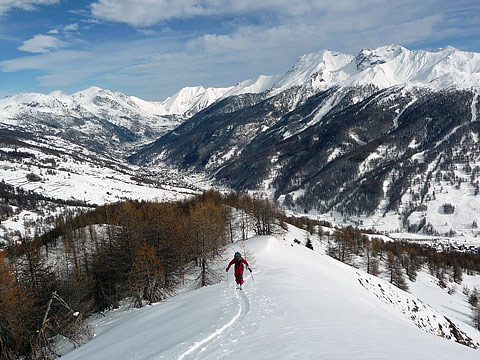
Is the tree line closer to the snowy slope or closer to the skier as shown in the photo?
the snowy slope

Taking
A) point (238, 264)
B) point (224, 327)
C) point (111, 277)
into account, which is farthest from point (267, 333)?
point (111, 277)

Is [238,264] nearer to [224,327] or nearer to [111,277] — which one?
[224,327]

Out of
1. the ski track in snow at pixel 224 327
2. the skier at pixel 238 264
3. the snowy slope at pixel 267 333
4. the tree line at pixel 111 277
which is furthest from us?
the tree line at pixel 111 277

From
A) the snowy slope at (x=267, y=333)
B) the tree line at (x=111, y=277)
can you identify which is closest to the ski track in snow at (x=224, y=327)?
the snowy slope at (x=267, y=333)

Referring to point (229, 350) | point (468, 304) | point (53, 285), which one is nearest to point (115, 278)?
point (53, 285)

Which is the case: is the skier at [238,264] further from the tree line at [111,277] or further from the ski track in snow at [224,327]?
the tree line at [111,277]

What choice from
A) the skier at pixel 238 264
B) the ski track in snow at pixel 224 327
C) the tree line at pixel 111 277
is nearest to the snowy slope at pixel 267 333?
the ski track in snow at pixel 224 327

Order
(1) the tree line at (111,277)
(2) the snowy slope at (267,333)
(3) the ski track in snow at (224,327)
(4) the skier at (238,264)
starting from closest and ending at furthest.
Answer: (2) the snowy slope at (267,333), (3) the ski track in snow at (224,327), (4) the skier at (238,264), (1) the tree line at (111,277)

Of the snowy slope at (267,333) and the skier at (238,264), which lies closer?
the snowy slope at (267,333)

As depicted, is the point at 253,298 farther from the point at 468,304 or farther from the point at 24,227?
the point at 24,227

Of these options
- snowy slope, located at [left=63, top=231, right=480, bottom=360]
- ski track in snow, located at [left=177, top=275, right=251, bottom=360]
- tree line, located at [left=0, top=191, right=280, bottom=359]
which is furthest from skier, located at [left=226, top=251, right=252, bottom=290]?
tree line, located at [left=0, top=191, right=280, bottom=359]

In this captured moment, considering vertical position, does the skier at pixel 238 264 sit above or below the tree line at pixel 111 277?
above

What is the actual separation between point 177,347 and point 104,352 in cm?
787

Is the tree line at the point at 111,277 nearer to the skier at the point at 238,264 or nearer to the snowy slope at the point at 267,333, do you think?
the snowy slope at the point at 267,333
